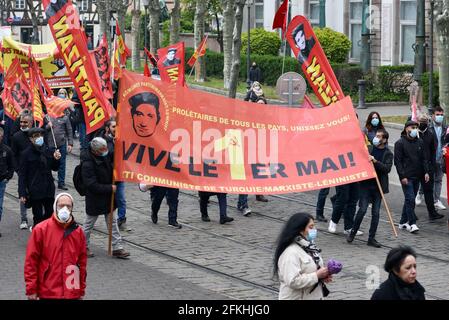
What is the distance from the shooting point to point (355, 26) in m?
44.3

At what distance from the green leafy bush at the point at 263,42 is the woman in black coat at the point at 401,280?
1511 inches

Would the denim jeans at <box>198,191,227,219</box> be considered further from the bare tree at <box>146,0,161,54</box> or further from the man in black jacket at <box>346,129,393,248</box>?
the bare tree at <box>146,0,161,54</box>

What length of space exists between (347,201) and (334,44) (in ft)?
83.3

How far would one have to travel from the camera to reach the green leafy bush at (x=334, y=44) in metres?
40.5

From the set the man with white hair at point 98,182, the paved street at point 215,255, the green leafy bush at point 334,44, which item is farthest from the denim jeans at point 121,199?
the green leafy bush at point 334,44

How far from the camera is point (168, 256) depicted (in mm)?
14258

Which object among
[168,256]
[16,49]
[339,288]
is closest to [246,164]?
[168,256]

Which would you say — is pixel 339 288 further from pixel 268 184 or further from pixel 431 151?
pixel 431 151

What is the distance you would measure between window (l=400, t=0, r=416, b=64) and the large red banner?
2658cm

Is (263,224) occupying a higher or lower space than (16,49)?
lower

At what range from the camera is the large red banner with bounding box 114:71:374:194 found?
45.1 ft

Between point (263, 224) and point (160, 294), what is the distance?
466 centimetres

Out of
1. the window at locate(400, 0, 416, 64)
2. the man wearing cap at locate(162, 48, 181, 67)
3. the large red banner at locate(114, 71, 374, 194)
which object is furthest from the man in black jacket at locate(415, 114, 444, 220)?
the window at locate(400, 0, 416, 64)

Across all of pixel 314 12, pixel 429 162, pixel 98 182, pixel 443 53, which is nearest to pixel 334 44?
pixel 314 12
